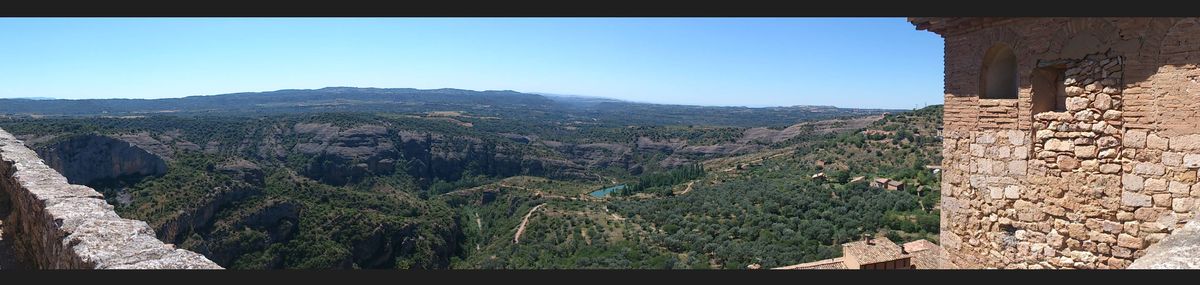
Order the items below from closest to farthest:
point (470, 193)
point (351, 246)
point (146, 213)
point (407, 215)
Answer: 1. point (146, 213)
2. point (351, 246)
3. point (407, 215)
4. point (470, 193)

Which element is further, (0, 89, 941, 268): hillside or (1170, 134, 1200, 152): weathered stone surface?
(0, 89, 941, 268): hillside

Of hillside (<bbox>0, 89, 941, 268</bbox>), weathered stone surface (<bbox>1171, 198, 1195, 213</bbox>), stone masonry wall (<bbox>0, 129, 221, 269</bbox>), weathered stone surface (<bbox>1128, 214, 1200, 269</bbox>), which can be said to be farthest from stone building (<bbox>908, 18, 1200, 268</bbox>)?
hillside (<bbox>0, 89, 941, 268</bbox>)

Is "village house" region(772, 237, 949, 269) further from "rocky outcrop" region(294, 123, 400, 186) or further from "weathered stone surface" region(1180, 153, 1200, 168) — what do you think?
"rocky outcrop" region(294, 123, 400, 186)

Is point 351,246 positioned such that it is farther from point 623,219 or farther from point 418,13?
point 418,13

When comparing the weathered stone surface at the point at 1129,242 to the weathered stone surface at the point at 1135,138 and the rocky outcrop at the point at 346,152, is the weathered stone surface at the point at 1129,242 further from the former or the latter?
the rocky outcrop at the point at 346,152

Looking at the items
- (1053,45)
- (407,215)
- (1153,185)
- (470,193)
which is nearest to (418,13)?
(1053,45)

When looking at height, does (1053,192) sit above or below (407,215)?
above
